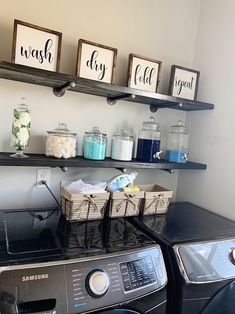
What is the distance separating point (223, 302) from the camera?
1.04 metres

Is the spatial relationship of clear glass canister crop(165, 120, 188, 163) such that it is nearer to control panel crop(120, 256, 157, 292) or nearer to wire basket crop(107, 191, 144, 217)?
wire basket crop(107, 191, 144, 217)

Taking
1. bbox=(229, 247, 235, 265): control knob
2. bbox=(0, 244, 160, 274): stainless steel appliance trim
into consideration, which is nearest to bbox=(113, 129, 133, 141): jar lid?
bbox=(0, 244, 160, 274): stainless steel appliance trim

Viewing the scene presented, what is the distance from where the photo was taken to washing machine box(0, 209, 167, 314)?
72cm

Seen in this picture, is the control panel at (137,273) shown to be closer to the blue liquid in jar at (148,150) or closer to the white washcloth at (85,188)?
the white washcloth at (85,188)

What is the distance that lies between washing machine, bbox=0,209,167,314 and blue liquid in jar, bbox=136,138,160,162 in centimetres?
45

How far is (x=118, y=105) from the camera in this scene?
1.48 meters

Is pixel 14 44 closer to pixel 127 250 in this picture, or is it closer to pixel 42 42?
pixel 42 42

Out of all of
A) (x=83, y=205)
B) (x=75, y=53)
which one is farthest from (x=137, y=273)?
(x=75, y=53)

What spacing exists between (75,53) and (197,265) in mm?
1128

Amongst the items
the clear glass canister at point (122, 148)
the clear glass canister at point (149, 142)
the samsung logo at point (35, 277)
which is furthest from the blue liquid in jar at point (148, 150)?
the samsung logo at point (35, 277)

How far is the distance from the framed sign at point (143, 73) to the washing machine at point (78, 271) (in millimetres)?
760

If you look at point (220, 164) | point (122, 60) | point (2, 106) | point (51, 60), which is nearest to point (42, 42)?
point (51, 60)

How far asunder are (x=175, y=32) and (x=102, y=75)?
667 mm

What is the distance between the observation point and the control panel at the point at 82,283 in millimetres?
709
